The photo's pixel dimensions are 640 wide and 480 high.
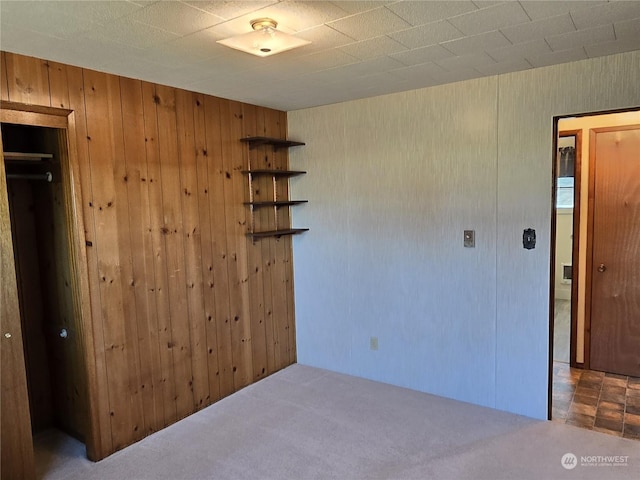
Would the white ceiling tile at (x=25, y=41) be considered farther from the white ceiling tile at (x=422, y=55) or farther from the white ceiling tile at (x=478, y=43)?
the white ceiling tile at (x=478, y=43)

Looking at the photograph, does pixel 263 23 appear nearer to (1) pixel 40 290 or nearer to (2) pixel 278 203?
(2) pixel 278 203

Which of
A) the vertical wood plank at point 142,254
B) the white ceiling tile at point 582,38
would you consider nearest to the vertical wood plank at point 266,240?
the vertical wood plank at point 142,254

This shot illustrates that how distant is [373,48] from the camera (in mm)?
2303

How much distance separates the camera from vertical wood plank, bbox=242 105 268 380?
3578 mm

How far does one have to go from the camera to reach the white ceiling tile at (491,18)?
6.10ft

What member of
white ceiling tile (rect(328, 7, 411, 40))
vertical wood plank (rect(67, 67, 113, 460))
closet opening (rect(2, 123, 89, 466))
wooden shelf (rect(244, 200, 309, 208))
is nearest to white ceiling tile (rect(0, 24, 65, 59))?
vertical wood plank (rect(67, 67, 113, 460))

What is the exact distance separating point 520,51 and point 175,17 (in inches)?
71.5

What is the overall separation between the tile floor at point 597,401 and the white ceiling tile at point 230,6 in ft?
10.1

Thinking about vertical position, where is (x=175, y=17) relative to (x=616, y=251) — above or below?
above

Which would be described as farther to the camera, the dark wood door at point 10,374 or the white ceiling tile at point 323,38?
the dark wood door at point 10,374

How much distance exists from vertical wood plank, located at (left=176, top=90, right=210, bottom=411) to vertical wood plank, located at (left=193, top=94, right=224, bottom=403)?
0.09ft

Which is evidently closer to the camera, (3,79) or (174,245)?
(3,79)

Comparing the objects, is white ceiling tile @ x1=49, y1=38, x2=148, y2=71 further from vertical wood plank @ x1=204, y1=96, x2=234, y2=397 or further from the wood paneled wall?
vertical wood plank @ x1=204, y1=96, x2=234, y2=397

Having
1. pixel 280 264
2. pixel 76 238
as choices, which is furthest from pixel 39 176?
pixel 280 264
